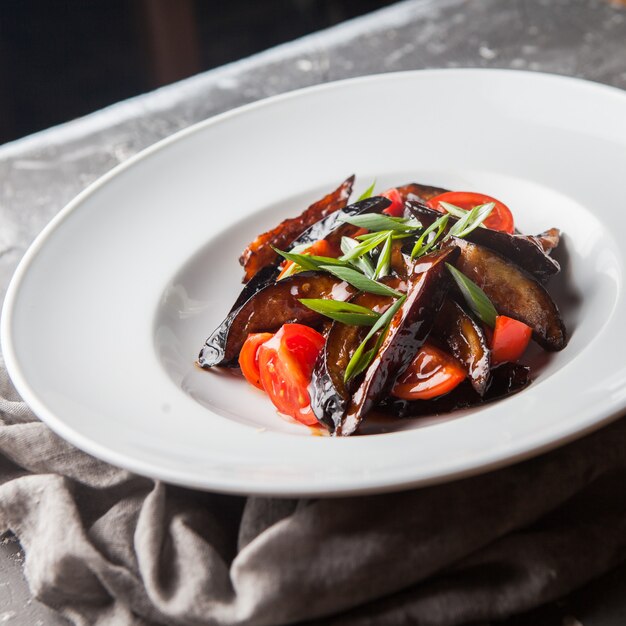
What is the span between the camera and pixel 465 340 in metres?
1.88

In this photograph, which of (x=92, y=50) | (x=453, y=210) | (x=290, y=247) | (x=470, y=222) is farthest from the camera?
(x=92, y=50)

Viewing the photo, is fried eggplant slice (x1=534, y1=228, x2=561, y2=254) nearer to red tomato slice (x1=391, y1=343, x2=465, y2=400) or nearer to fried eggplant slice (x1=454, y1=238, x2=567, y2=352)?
fried eggplant slice (x1=454, y1=238, x2=567, y2=352)

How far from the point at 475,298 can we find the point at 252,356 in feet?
1.81

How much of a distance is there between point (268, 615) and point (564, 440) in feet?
1.93

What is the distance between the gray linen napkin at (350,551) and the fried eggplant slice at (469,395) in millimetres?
213

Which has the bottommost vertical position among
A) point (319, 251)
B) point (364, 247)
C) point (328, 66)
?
point (328, 66)

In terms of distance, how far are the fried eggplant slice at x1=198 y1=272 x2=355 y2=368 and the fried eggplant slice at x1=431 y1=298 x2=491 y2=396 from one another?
25cm

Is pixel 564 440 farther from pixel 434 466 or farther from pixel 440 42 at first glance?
pixel 440 42

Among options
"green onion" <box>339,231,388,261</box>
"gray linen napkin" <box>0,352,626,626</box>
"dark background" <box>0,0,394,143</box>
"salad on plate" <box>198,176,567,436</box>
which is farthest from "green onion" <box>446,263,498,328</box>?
"dark background" <box>0,0,394,143</box>

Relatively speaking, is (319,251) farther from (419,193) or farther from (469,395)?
(469,395)

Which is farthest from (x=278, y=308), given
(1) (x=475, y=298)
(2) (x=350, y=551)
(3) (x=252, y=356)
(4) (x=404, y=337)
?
(2) (x=350, y=551)

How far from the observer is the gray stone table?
10.8ft

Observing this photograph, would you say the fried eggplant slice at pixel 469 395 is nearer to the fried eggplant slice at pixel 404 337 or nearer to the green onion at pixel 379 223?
the fried eggplant slice at pixel 404 337

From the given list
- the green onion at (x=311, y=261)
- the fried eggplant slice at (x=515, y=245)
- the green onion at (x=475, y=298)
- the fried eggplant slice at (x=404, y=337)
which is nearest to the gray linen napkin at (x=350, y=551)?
the fried eggplant slice at (x=404, y=337)
